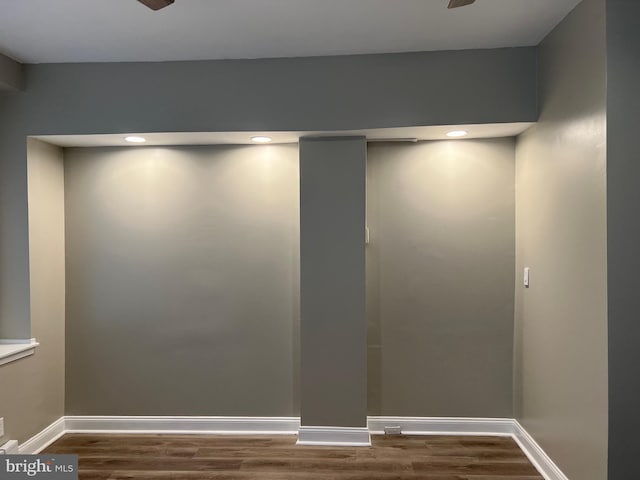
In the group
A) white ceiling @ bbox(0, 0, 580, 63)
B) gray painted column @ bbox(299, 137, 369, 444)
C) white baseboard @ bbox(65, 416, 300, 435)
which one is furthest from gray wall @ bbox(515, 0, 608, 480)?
white baseboard @ bbox(65, 416, 300, 435)

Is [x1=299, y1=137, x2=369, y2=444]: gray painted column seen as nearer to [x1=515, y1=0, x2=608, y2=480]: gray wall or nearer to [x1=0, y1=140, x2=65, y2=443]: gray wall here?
[x1=515, y1=0, x2=608, y2=480]: gray wall

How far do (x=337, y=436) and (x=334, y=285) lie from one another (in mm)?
1039

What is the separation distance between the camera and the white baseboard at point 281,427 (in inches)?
113

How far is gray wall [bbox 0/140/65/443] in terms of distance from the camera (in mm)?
2695

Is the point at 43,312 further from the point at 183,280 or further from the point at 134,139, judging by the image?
the point at 134,139

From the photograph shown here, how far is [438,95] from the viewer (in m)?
2.66

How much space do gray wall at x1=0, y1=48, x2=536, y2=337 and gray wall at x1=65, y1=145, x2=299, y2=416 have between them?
374mm

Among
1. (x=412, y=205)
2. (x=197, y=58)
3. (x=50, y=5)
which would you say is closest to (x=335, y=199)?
(x=412, y=205)

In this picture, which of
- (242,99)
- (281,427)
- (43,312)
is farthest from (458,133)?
(43,312)

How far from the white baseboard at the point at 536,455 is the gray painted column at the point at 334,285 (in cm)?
106

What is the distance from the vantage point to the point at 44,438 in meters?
2.90

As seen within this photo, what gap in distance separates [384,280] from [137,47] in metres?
2.23

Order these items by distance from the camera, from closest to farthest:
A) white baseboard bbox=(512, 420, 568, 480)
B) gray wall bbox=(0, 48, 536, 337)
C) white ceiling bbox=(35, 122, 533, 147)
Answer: white baseboard bbox=(512, 420, 568, 480) < gray wall bbox=(0, 48, 536, 337) < white ceiling bbox=(35, 122, 533, 147)

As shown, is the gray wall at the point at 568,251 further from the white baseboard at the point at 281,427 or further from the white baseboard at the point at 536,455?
the white baseboard at the point at 281,427
